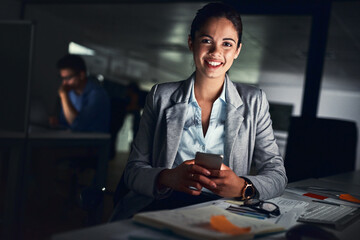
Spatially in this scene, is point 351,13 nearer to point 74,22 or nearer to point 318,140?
point 318,140

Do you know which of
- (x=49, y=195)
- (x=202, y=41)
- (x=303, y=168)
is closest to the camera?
(x=202, y=41)

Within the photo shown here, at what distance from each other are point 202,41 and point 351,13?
13.3ft

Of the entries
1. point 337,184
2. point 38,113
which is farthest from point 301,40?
point 337,184

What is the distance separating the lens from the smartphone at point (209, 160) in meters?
1.12

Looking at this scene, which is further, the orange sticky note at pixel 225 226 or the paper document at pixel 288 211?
the paper document at pixel 288 211

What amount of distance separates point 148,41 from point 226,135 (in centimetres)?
660

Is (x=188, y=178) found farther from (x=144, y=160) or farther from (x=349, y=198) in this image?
(x=349, y=198)

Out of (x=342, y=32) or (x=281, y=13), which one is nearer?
(x=281, y=13)

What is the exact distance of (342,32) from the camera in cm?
572

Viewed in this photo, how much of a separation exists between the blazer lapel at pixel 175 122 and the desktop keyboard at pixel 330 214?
53cm

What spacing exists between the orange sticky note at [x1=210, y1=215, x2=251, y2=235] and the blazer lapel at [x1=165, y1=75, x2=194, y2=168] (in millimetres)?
583

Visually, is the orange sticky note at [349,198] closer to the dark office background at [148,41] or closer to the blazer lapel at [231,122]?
the blazer lapel at [231,122]

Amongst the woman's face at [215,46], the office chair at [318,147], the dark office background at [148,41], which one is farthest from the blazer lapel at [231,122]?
the dark office background at [148,41]

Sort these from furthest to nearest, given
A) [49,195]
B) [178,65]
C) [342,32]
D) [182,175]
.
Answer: [178,65] < [342,32] < [49,195] < [182,175]
